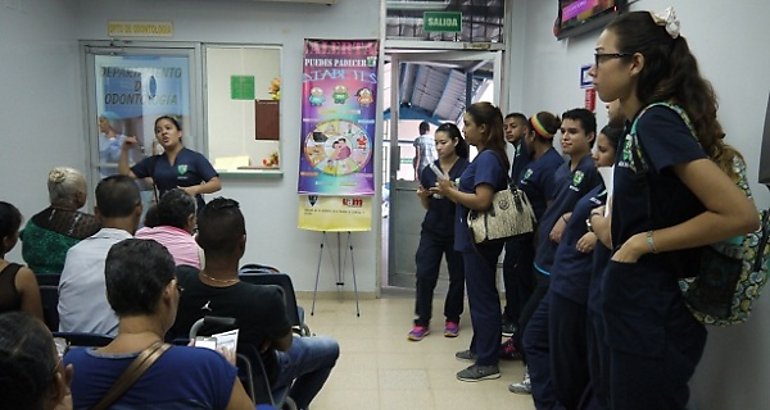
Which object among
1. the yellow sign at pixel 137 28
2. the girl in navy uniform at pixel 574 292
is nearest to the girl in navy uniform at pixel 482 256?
the girl in navy uniform at pixel 574 292

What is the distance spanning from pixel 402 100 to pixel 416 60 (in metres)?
0.35

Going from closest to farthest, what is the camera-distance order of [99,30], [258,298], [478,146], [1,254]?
[258,298] → [1,254] → [478,146] → [99,30]

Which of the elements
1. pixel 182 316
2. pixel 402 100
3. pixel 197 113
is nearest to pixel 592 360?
pixel 182 316

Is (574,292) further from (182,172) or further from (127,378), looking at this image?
(182,172)

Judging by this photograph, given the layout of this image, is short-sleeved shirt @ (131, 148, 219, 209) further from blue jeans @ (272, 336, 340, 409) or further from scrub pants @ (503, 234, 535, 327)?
scrub pants @ (503, 234, 535, 327)

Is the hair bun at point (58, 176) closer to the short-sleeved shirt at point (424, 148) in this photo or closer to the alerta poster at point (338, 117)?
the alerta poster at point (338, 117)

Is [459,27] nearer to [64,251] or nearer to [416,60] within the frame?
[416,60]

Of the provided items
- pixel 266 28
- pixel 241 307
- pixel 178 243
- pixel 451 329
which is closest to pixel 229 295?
pixel 241 307

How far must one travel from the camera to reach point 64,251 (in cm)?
251

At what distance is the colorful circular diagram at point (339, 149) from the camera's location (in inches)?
183

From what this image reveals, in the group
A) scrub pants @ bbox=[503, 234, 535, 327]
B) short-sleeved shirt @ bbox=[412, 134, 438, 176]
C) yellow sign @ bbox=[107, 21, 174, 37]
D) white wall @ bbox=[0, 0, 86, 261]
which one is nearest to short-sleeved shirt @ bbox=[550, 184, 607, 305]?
scrub pants @ bbox=[503, 234, 535, 327]

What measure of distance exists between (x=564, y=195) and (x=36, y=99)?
3.53 meters

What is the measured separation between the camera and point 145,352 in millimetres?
1297

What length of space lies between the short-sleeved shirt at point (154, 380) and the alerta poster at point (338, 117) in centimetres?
338
